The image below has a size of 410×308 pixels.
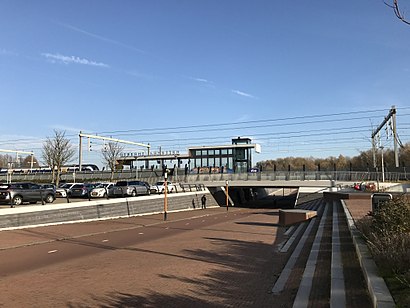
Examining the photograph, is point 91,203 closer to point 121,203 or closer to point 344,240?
point 121,203

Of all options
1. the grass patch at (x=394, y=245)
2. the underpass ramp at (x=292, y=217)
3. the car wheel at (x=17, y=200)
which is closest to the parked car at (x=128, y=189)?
the car wheel at (x=17, y=200)

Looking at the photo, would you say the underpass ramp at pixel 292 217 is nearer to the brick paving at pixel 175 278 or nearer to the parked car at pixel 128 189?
the brick paving at pixel 175 278

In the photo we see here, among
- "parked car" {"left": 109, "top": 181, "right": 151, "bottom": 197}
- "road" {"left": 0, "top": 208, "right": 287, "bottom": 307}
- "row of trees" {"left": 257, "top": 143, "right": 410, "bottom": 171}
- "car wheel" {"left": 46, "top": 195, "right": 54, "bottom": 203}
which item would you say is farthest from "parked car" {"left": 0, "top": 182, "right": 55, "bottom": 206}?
"row of trees" {"left": 257, "top": 143, "right": 410, "bottom": 171}

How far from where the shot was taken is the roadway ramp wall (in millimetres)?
19703

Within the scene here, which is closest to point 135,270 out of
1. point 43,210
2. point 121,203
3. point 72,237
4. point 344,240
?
point 344,240

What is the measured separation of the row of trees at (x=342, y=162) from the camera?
63.4 metres

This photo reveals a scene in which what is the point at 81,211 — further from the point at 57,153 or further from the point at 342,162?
the point at 342,162

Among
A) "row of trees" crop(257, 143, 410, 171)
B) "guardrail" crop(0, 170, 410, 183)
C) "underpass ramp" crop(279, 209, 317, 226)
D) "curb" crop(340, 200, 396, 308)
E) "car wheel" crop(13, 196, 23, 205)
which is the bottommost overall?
"underpass ramp" crop(279, 209, 317, 226)

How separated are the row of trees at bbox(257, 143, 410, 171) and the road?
47388 millimetres

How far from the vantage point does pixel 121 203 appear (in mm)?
29094

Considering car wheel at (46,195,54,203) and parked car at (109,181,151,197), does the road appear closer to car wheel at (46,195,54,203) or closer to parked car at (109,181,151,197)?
car wheel at (46,195,54,203)

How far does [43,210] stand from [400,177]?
50.0 m

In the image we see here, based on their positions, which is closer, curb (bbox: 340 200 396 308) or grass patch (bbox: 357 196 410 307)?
curb (bbox: 340 200 396 308)

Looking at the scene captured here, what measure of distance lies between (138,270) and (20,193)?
1830 centimetres
